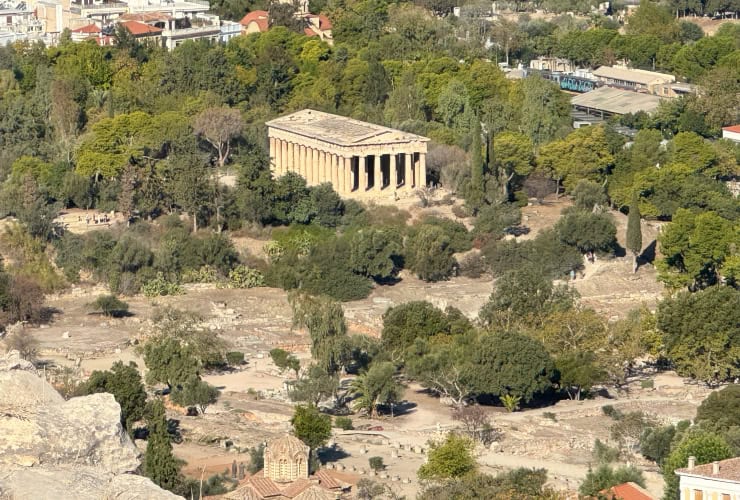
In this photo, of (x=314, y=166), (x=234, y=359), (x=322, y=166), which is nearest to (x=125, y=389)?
(x=234, y=359)

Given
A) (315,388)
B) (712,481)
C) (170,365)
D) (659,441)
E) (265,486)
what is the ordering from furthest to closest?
1. (170,365)
2. (315,388)
3. (659,441)
4. (265,486)
5. (712,481)

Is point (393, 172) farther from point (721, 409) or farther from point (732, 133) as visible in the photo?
point (721, 409)

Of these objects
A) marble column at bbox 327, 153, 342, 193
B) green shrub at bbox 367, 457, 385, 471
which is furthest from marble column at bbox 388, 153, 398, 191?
green shrub at bbox 367, 457, 385, 471

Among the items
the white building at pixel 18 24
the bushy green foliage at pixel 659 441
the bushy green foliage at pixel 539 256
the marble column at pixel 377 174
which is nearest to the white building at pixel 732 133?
the marble column at pixel 377 174

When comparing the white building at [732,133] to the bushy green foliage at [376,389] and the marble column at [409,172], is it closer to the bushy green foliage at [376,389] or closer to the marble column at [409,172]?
the marble column at [409,172]

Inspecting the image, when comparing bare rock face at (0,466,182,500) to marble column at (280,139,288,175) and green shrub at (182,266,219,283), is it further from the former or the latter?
marble column at (280,139,288,175)

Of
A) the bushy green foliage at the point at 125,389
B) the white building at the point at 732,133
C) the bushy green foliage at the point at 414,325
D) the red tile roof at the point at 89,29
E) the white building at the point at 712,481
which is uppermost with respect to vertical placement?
the white building at the point at 712,481
